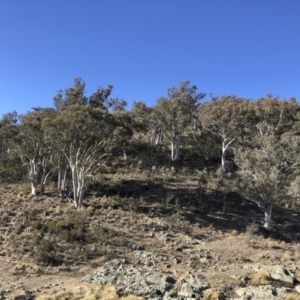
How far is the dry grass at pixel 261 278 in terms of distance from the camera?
1458 centimetres

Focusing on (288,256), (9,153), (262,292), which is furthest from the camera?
(9,153)

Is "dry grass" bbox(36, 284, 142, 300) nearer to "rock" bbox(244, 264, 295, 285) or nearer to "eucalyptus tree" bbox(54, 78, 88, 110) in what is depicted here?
"rock" bbox(244, 264, 295, 285)

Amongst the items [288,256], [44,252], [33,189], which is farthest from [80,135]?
[288,256]

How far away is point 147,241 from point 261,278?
25.2 feet

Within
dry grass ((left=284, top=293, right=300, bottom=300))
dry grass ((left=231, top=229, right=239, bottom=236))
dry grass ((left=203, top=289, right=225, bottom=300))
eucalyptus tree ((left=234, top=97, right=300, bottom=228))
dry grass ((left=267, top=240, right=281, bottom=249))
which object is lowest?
dry grass ((left=203, top=289, right=225, bottom=300))

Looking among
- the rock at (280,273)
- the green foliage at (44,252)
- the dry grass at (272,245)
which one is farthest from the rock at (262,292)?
the green foliage at (44,252)

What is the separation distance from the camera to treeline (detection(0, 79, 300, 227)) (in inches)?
958

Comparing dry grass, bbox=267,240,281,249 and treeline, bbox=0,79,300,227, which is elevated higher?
treeline, bbox=0,79,300,227

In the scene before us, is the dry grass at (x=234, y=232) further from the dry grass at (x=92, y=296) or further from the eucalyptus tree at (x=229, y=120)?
the eucalyptus tree at (x=229, y=120)

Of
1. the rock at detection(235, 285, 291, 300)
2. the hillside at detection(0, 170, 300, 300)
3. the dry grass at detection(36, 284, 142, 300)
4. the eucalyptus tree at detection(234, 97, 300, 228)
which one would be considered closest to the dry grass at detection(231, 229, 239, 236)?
the hillside at detection(0, 170, 300, 300)

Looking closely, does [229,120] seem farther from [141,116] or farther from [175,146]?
[141,116]

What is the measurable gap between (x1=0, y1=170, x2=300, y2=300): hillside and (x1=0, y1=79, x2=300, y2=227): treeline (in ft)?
7.65

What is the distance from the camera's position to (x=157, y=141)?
48.1m

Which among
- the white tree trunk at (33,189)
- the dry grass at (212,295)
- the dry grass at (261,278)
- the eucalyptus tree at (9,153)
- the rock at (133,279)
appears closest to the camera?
the dry grass at (212,295)
